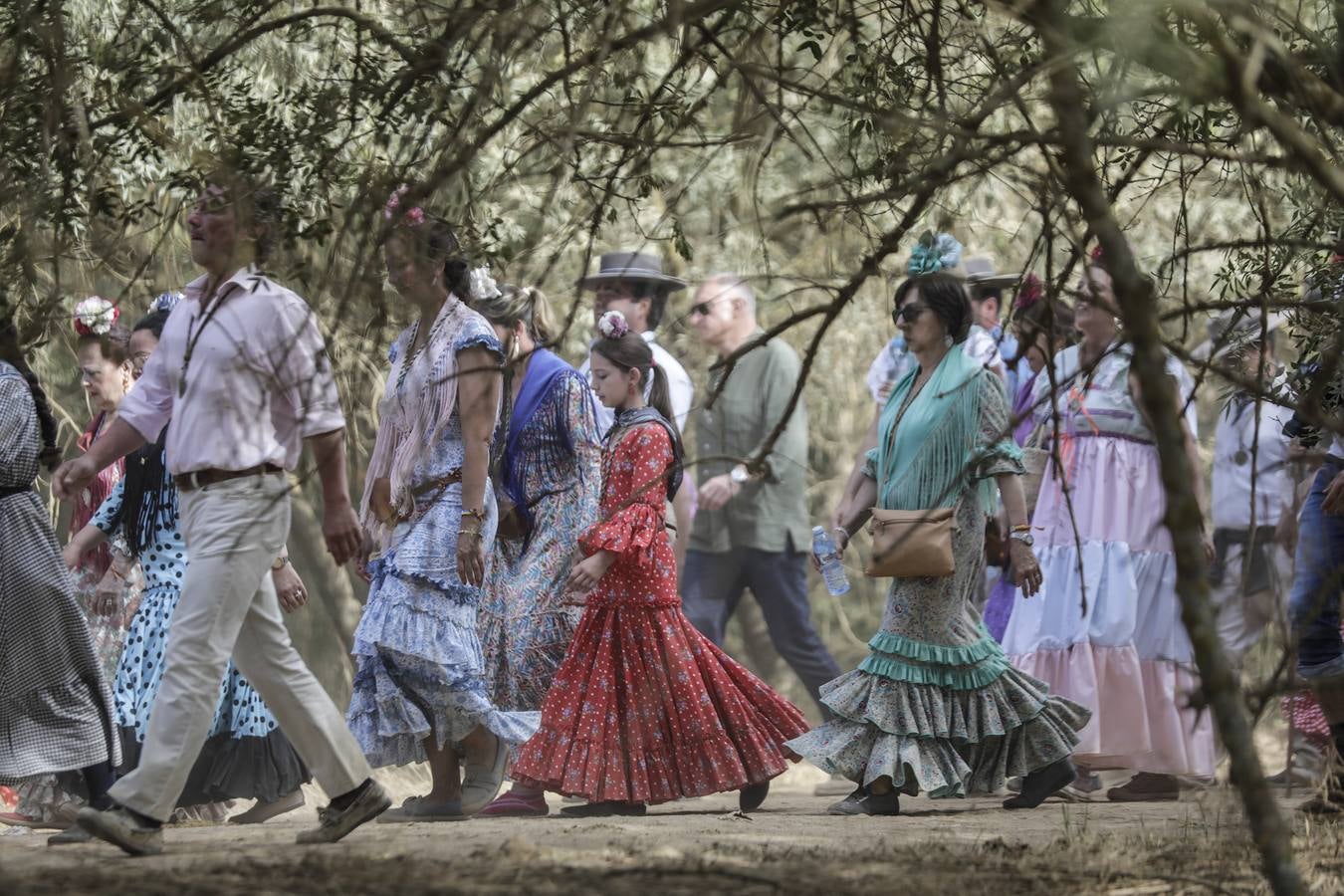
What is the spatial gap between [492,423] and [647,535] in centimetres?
75

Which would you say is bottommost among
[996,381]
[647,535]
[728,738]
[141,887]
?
[141,887]

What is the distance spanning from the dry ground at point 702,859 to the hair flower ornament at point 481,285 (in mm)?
1972

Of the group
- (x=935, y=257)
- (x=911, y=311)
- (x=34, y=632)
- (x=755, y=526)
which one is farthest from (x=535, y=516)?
(x=755, y=526)

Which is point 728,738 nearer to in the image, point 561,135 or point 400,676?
point 400,676

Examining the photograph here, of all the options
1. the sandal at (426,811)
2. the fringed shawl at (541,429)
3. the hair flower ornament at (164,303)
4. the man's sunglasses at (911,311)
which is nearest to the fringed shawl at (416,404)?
the fringed shawl at (541,429)

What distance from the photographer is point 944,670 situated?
7.75 metres

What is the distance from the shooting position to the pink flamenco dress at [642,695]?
25.3 feet

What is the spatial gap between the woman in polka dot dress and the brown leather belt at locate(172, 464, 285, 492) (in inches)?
88.2

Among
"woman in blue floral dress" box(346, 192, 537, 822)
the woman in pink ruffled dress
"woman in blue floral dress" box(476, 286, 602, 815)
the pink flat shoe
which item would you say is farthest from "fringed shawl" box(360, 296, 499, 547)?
the woman in pink ruffled dress

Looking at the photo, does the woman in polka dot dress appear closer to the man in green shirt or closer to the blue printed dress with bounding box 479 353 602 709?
the blue printed dress with bounding box 479 353 602 709

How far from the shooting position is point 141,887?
4715mm

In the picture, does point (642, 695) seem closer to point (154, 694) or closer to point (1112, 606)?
point (154, 694)

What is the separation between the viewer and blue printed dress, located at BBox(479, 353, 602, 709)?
8.02m

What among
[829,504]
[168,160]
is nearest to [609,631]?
[168,160]
